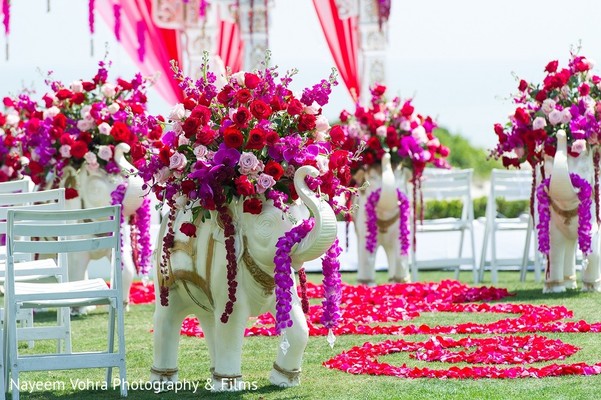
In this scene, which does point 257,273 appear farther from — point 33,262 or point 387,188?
point 387,188

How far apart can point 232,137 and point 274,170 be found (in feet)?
0.80

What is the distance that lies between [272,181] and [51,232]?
3.41 feet

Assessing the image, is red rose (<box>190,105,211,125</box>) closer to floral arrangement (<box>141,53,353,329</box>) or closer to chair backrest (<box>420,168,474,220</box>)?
floral arrangement (<box>141,53,353,329</box>)

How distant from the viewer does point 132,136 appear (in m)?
9.38

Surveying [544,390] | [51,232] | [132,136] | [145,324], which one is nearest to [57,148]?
[132,136]

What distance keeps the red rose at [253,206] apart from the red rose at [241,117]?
35 centimetres

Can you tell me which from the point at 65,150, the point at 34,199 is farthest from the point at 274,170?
the point at 65,150

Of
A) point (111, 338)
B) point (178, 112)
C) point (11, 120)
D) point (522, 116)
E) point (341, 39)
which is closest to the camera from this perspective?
point (178, 112)

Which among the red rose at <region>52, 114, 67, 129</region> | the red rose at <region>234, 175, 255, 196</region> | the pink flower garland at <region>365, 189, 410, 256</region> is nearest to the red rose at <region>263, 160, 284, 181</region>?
the red rose at <region>234, 175, 255, 196</region>

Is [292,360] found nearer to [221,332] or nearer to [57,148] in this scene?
[221,332]

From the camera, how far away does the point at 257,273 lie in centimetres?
606

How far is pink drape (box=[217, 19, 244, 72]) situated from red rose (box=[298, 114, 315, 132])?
8.39 meters

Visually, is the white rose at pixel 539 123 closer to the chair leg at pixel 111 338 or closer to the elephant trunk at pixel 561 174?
the elephant trunk at pixel 561 174

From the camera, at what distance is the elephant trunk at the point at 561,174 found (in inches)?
367
